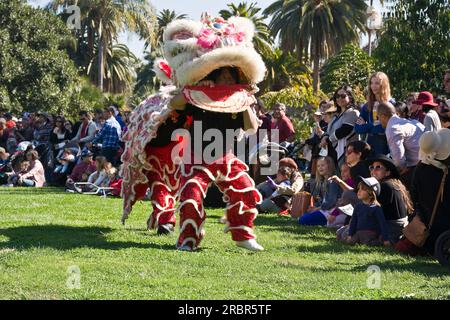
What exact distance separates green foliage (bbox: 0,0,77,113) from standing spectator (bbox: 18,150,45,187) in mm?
11924

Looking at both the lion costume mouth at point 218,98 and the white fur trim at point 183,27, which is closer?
the lion costume mouth at point 218,98

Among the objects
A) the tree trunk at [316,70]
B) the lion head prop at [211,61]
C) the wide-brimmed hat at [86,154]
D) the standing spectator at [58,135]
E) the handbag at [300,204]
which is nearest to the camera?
the lion head prop at [211,61]

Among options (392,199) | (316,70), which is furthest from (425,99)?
(316,70)

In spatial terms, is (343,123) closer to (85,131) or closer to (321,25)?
(85,131)

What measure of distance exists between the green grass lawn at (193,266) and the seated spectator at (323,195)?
527mm

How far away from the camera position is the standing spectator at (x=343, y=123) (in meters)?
11.5

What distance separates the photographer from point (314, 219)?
437 inches

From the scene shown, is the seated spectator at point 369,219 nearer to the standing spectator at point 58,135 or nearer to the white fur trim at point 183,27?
the white fur trim at point 183,27

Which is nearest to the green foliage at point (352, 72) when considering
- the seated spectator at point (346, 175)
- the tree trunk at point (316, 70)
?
the tree trunk at point (316, 70)

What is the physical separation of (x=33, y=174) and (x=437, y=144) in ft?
40.9

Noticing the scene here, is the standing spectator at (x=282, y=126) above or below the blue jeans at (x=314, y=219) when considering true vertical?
above

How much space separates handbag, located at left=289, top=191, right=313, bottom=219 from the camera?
1184cm
